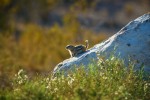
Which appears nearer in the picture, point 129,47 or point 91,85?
point 91,85

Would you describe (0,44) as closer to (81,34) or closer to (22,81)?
(81,34)

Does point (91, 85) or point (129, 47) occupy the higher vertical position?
point (129, 47)

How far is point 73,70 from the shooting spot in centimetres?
881

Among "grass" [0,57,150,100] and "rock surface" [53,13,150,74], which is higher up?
"rock surface" [53,13,150,74]

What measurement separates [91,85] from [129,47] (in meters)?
1.89

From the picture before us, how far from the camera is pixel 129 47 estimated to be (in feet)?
29.9

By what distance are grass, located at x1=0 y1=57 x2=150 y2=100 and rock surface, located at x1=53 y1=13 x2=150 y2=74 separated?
2.20 ft

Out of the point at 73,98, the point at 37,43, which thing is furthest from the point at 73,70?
the point at 37,43

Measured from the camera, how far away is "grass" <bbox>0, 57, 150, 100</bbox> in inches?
279

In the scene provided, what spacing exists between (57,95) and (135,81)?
1087mm

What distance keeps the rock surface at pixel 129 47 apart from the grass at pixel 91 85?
0.67m

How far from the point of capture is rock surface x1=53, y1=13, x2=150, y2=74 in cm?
898

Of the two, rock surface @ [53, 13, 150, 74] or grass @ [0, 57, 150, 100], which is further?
rock surface @ [53, 13, 150, 74]

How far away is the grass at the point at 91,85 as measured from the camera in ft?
23.2
